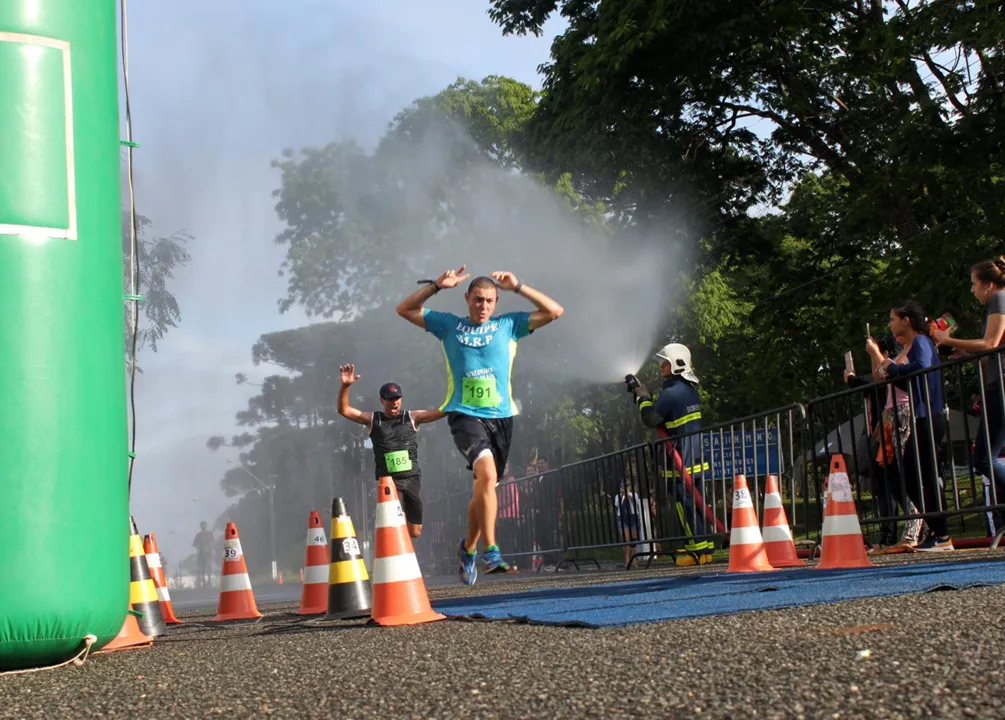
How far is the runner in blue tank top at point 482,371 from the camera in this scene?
861 centimetres

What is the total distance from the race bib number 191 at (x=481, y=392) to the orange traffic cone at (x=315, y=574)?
1.29m

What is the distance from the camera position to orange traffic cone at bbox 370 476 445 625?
231 inches

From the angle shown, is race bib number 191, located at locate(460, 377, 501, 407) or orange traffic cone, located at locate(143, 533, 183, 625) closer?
race bib number 191, located at locate(460, 377, 501, 407)

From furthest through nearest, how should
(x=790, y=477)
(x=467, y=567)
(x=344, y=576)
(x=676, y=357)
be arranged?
(x=790, y=477)
(x=676, y=357)
(x=467, y=567)
(x=344, y=576)

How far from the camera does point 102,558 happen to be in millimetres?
4883

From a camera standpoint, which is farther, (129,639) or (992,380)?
(992,380)

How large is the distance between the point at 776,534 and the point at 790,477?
363cm

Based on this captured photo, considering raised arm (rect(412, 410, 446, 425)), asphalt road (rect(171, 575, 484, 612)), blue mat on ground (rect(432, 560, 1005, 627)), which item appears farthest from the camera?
asphalt road (rect(171, 575, 484, 612))

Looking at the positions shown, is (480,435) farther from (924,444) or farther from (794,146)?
(794,146)

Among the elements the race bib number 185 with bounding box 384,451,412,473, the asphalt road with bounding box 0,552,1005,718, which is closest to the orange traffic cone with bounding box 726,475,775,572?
the asphalt road with bounding box 0,552,1005,718

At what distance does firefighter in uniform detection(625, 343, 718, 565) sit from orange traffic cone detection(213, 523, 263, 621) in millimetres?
4233

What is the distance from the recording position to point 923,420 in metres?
8.95

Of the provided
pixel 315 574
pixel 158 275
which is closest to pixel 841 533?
pixel 315 574

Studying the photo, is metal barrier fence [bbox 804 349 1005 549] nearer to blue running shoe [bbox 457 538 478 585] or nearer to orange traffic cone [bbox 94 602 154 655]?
blue running shoe [bbox 457 538 478 585]
